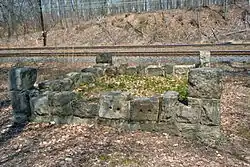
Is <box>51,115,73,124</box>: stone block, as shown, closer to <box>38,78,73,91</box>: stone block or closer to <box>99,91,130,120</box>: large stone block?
<box>99,91,130,120</box>: large stone block

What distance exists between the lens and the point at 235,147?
5332 mm

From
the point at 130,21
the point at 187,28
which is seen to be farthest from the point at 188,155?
the point at 130,21

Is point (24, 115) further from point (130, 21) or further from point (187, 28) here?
point (130, 21)

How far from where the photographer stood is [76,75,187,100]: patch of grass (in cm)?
761

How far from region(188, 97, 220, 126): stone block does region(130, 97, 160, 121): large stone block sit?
2.19 ft

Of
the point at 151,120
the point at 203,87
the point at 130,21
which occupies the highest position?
the point at 130,21

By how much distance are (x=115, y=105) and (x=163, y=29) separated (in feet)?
69.6

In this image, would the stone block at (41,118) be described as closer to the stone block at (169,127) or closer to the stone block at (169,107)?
the stone block at (169,127)

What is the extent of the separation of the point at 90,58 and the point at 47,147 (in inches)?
449

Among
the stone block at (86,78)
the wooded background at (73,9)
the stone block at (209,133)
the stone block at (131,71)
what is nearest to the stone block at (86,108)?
the stone block at (209,133)

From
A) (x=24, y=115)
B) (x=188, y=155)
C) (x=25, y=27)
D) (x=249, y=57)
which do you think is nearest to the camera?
(x=188, y=155)

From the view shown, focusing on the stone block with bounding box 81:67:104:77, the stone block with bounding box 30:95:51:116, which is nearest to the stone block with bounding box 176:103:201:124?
the stone block with bounding box 30:95:51:116

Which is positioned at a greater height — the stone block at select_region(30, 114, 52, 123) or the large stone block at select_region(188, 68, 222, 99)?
the large stone block at select_region(188, 68, 222, 99)

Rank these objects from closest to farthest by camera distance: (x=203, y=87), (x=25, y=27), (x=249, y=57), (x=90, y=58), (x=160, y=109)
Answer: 1. (x=203, y=87)
2. (x=160, y=109)
3. (x=249, y=57)
4. (x=90, y=58)
5. (x=25, y=27)
